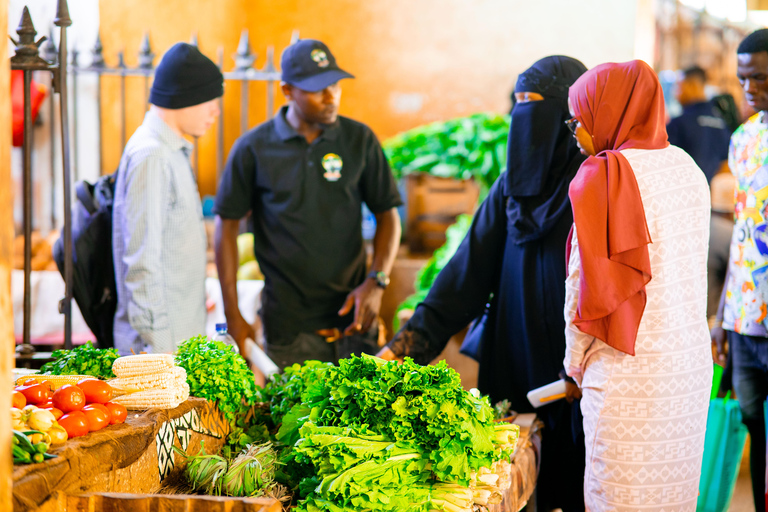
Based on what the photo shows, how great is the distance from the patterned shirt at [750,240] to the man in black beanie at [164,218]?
2326mm

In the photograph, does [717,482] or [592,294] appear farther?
[717,482]

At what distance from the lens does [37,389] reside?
1812 mm

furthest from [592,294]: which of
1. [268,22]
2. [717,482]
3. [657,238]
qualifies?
[268,22]

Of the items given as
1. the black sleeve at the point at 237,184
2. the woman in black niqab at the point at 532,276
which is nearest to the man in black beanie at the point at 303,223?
the black sleeve at the point at 237,184

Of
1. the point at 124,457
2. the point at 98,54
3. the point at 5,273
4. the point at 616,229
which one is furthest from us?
the point at 98,54

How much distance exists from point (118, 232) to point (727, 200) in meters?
4.60

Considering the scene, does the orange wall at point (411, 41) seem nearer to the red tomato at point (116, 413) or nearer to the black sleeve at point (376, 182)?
the black sleeve at point (376, 182)

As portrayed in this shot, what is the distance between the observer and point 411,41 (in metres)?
7.04

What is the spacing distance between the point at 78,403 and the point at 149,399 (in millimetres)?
222

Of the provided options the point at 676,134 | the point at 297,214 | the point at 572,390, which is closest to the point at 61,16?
the point at 297,214

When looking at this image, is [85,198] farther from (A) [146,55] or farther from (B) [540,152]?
(A) [146,55]

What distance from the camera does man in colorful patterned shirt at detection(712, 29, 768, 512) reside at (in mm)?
3053

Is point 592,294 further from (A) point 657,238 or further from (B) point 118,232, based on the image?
(B) point 118,232

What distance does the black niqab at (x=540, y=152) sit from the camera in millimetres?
2768
